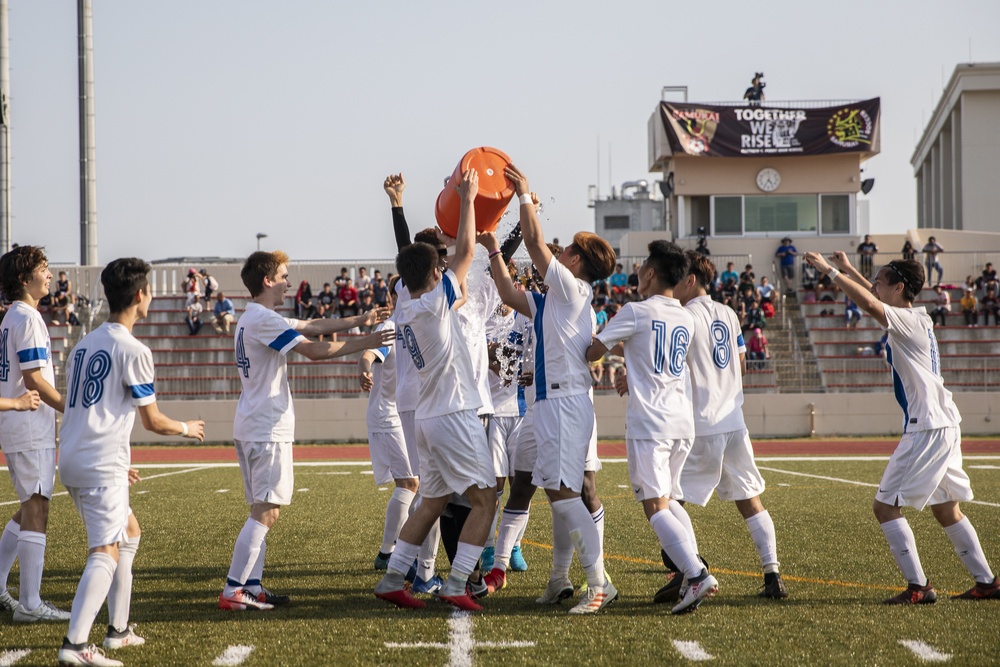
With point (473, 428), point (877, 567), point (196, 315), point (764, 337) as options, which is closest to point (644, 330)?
point (473, 428)

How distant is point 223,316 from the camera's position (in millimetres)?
25969

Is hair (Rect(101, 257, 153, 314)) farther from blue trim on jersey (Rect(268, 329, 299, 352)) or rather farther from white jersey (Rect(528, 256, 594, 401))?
white jersey (Rect(528, 256, 594, 401))

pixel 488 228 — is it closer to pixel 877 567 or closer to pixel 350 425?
pixel 877 567

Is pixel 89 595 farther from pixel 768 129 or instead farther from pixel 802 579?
pixel 768 129

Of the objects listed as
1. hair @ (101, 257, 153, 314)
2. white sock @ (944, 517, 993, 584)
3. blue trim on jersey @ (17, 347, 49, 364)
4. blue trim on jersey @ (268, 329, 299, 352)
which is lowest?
white sock @ (944, 517, 993, 584)

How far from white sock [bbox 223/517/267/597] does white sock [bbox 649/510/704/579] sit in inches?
91.2

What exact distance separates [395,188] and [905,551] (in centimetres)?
390

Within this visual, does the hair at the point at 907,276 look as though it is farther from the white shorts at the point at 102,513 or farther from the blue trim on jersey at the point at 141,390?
the white shorts at the point at 102,513

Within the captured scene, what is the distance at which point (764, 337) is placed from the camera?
2470 centimetres

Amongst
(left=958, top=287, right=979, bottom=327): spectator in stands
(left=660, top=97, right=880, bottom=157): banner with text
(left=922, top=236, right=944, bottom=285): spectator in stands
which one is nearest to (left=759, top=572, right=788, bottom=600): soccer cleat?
(left=958, top=287, right=979, bottom=327): spectator in stands

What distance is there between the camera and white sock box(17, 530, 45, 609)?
5.70 metres

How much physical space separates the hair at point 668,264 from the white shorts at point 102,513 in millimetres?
3247

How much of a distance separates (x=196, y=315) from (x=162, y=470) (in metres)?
11.1

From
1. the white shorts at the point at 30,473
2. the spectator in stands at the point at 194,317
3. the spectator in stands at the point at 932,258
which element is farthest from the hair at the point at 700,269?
the spectator in stands at the point at 932,258
